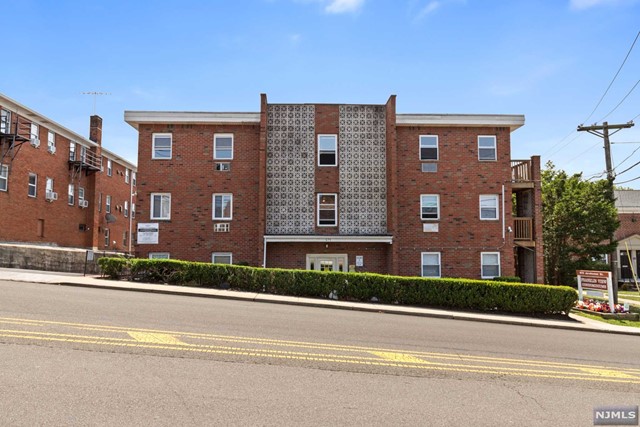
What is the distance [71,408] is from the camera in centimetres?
489

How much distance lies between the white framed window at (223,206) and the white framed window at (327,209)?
4285mm

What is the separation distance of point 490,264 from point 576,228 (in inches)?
273

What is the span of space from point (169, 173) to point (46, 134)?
47.2 ft

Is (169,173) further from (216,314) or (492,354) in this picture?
(492,354)

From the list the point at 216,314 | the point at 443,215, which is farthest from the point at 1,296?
the point at 443,215

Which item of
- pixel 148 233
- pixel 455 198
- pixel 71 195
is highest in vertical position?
pixel 71 195

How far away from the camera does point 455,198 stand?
2358 cm

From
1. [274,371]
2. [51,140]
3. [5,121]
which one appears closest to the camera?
[274,371]

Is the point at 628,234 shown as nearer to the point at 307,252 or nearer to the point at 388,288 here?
the point at 307,252

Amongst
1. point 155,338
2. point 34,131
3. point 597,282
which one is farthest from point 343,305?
point 34,131

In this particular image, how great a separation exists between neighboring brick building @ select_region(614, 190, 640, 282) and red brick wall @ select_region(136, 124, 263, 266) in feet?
91.8

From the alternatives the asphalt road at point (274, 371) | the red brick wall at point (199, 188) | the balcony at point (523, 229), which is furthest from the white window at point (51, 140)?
the balcony at point (523, 229)

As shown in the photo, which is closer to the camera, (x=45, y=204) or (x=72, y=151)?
(x=45, y=204)

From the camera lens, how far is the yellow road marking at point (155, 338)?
788 cm
